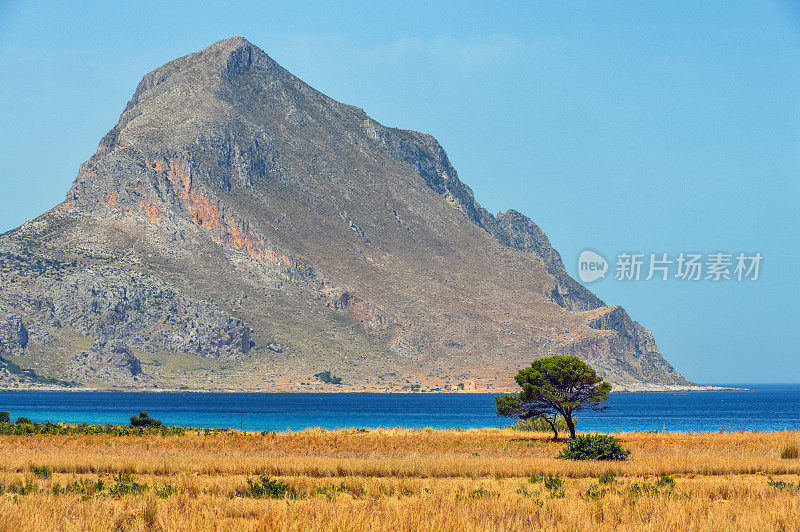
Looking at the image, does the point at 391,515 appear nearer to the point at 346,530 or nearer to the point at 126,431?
the point at 346,530

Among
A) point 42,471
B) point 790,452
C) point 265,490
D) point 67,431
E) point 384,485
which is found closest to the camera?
point 265,490

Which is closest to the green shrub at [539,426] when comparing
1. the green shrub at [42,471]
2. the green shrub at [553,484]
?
the green shrub at [553,484]

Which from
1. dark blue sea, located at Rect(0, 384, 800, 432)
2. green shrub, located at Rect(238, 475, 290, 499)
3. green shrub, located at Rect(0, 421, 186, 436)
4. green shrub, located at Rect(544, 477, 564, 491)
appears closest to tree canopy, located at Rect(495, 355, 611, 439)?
dark blue sea, located at Rect(0, 384, 800, 432)

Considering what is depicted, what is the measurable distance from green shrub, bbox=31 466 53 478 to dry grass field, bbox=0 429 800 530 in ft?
0.24

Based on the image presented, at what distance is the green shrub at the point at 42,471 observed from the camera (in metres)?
29.6

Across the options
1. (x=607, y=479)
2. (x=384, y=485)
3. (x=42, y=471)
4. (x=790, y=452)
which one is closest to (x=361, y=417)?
(x=790, y=452)

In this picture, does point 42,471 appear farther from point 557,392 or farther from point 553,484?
point 557,392

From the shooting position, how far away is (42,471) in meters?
30.4

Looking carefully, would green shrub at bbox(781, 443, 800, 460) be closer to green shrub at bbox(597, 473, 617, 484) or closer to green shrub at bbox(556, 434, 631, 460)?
green shrub at bbox(556, 434, 631, 460)

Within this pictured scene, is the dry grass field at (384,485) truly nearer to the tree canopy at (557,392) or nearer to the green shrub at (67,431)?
the tree canopy at (557,392)

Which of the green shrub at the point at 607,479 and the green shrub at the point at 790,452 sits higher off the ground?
the green shrub at the point at 790,452

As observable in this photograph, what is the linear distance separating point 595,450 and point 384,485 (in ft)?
48.2

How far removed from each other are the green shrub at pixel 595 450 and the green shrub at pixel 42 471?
2179 cm

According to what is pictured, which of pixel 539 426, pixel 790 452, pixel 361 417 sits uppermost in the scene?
pixel 790 452
